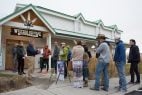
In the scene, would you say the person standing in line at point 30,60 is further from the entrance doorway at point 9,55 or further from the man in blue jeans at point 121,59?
the entrance doorway at point 9,55

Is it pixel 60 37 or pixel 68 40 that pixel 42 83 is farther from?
pixel 68 40

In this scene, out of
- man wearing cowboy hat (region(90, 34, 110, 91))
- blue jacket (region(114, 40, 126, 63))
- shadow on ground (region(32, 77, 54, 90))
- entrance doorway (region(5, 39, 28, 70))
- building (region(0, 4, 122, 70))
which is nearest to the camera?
man wearing cowboy hat (region(90, 34, 110, 91))

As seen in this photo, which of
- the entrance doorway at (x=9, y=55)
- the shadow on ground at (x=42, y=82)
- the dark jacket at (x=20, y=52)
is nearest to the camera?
the shadow on ground at (x=42, y=82)

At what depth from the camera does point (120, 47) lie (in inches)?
470

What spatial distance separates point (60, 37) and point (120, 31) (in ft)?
62.4

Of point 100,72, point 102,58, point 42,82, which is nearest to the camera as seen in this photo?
point 102,58

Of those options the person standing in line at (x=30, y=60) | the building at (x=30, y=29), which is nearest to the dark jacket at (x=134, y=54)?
the person standing in line at (x=30, y=60)

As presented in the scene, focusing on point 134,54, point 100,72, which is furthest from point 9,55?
point 100,72

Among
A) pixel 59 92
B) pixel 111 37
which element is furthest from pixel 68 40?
pixel 59 92

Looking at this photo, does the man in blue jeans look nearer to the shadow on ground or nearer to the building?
the shadow on ground

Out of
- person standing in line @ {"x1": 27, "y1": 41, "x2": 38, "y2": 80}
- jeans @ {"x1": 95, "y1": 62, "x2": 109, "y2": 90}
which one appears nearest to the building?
person standing in line @ {"x1": 27, "y1": 41, "x2": 38, "y2": 80}

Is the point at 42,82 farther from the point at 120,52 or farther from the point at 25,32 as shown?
the point at 25,32

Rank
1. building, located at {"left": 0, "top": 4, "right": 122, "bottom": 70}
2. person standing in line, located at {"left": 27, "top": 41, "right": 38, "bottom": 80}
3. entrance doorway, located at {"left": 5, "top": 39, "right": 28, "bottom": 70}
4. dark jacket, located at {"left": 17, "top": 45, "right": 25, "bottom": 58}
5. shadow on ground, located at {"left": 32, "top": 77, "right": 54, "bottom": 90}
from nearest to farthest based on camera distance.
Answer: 1. shadow on ground, located at {"left": 32, "top": 77, "right": 54, "bottom": 90}
2. person standing in line, located at {"left": 27, "top": 41, "right": 38, "bottom": 80}
3. dark jacket, located at {"left": 17, "top": 45, "right": 25, "bottom": 58}
4. building, located at {"left": 0, "top": 4, "right": 122, "bottom": 70}
5. entrance doorway, located at {"left": 5, "top": 39, "right": 28, "bottom": 70}

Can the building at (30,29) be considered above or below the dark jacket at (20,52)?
above
